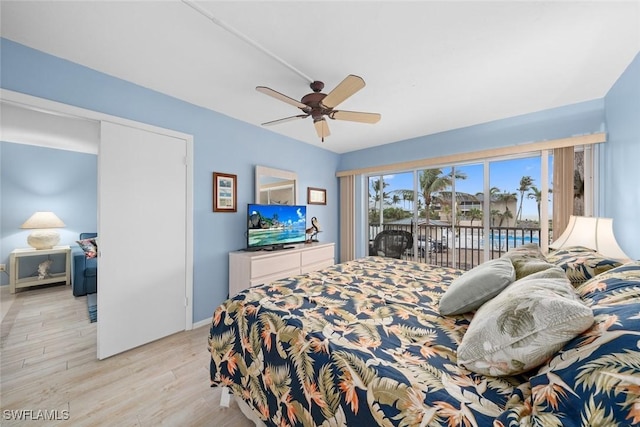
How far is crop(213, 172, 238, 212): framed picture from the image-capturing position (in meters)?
3.04

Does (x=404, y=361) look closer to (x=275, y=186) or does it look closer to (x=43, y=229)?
(x=275, y=186)

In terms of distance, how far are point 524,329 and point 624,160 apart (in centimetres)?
261

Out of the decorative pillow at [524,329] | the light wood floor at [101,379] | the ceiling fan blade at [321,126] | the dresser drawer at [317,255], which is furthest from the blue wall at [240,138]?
the decorative pillow at [524,329]

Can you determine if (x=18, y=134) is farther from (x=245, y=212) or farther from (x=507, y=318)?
(x=507, y=318)

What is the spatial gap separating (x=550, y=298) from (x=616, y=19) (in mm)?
2080

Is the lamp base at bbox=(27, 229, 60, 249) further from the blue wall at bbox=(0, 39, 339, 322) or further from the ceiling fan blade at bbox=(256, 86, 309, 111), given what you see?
the ceiling fan blade at bbox=(256, 86, 309, 111)

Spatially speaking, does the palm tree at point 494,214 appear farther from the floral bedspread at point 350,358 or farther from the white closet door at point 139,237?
the white closet door at point 139,237

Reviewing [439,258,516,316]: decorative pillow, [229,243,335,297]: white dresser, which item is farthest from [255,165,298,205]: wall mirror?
[439,258,516,316]: decorative pillow

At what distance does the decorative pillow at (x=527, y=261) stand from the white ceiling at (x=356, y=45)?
59.3 inches

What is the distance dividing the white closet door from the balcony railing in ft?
11.3

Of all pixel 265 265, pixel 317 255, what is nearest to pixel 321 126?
pixel 265 265

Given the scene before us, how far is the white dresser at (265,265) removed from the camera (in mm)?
2912

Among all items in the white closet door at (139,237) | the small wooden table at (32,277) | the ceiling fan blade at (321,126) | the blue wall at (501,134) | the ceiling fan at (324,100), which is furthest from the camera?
the small wooden table at (32,277)

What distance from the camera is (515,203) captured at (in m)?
3.52
